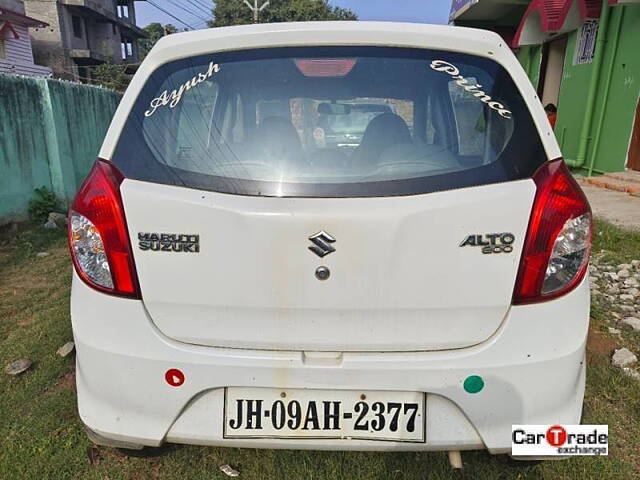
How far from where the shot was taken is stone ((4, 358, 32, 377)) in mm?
2480

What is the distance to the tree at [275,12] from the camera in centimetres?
4134

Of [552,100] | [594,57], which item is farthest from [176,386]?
[552,100]

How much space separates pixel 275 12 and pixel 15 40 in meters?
27.0

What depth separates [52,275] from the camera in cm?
399

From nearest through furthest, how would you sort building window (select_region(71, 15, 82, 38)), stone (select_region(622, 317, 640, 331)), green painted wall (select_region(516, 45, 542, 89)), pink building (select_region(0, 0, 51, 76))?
stone (select_region(622, 317, 640, 331)) < green painted wall (select_region(516, 45, 542, 89)) < pink building (select_region(0, 0, 51, 76)) < building window (select_region(71, 15, 82, 38))

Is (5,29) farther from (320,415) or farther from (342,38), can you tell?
(320,415)

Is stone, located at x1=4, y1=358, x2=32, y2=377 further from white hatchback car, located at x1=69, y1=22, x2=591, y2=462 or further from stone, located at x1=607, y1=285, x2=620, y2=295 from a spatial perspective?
stone, located at x1=607, y1=285, x2=620, y2=295

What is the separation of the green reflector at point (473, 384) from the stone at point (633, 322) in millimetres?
2149

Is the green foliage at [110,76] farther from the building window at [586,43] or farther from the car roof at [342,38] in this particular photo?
the car roof at [342,38]

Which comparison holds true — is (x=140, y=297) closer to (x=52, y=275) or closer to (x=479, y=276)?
(x=479, y=276)

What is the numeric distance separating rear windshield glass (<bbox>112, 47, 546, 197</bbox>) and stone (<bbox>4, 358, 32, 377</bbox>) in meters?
1.73

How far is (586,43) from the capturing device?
8.34m

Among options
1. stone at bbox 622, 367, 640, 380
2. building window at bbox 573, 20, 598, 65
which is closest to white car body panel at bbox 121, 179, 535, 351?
stone at bbox 622, 367, 640, 380

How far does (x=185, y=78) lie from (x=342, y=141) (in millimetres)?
562
